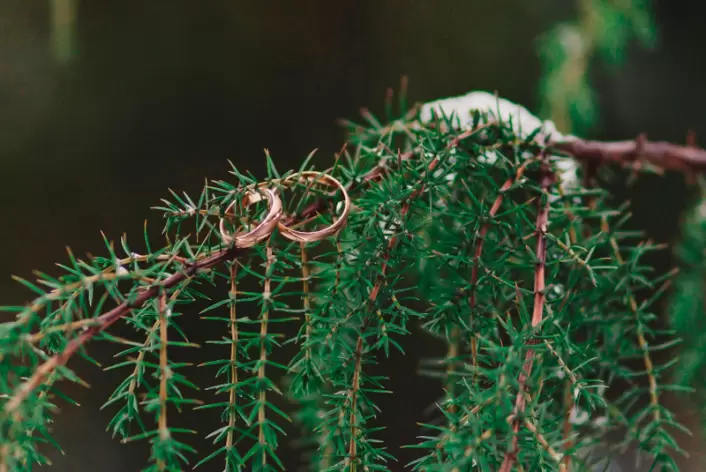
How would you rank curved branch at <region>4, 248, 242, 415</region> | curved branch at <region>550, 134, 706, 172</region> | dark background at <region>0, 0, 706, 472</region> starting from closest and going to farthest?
curved branch at <region>4, 248, 242, 415</region> < curved branch at <region>550, 134, 706, 172</region> < dark background at <region>0, 0, 706, 472</region>

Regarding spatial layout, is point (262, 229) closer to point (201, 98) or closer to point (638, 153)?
point (638, 153)

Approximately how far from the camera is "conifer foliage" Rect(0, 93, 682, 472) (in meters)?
0.17

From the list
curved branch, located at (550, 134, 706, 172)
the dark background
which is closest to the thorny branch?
curved branch, located at (550, 134, 706, 172)

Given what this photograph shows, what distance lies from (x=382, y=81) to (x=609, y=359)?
486 millimetres

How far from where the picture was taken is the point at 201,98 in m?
0.70

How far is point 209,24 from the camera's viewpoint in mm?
699

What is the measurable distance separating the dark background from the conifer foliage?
43cm

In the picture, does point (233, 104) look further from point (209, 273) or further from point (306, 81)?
point (209, 273)

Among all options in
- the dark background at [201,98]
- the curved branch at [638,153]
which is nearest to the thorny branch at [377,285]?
the curved branch at [638,153]

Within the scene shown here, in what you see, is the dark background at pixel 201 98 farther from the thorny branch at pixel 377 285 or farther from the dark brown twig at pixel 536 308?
the dark brown twig at pixel 536 308

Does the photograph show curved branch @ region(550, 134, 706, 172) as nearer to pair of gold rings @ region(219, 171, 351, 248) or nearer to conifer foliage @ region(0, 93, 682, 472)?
conifer foliage @ region(0, 93, 682, 472)

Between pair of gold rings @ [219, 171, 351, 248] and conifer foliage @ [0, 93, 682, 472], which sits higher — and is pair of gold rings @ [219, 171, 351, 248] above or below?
above

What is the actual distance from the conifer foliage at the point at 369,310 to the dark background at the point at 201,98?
429 mm

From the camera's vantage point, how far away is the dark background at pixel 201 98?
677 millimetres
